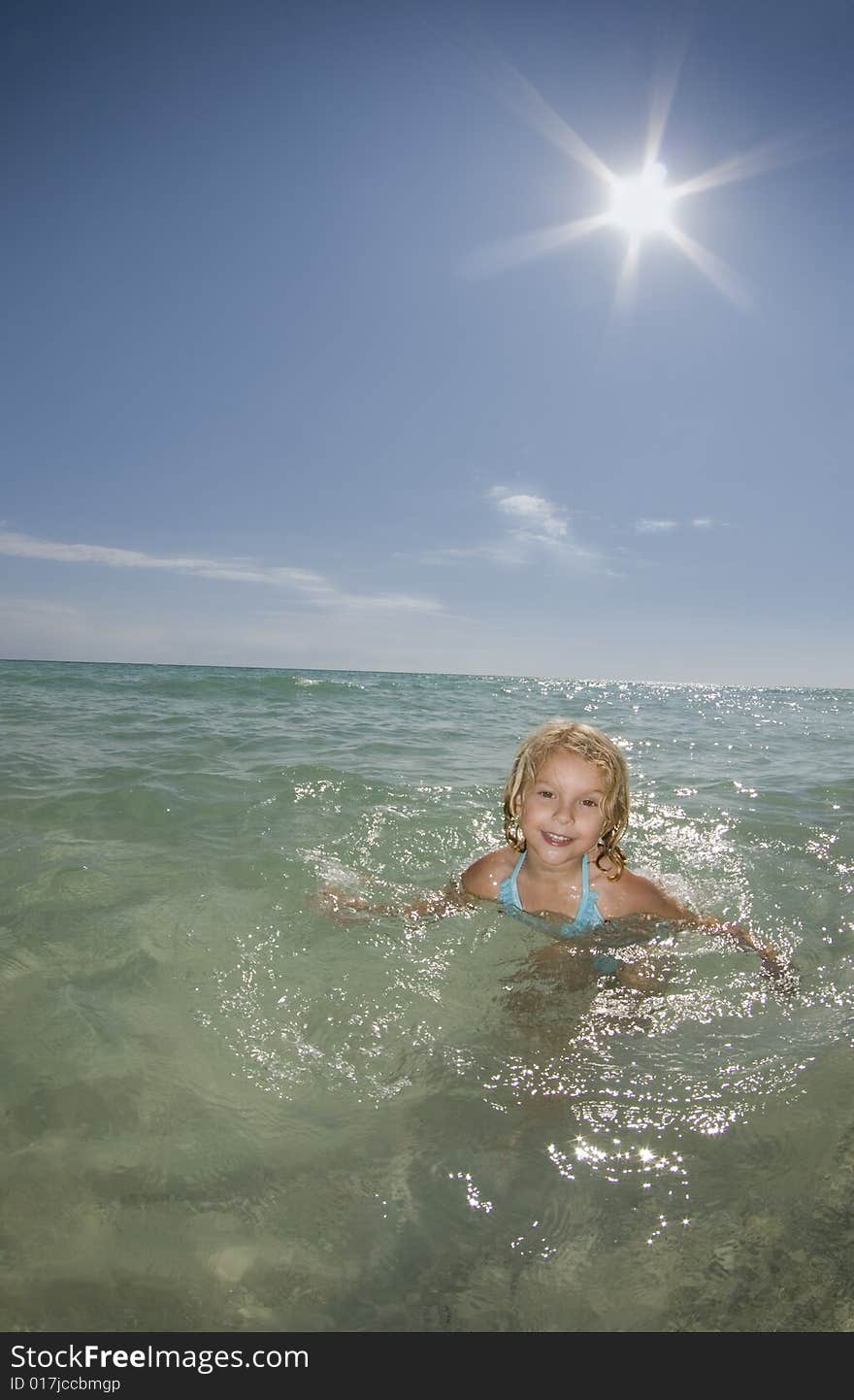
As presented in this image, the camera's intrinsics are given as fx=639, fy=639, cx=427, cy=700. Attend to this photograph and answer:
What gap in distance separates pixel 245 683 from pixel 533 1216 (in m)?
20.3

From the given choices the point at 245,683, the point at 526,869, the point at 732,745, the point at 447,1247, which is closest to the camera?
the point at 447,1247

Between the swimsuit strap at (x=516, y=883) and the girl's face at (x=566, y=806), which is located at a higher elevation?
the girl's face at (x=566, y=806)

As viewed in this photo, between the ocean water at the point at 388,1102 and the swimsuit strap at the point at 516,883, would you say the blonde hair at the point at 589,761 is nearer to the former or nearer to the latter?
the swimsuit strap at the point at 516,883

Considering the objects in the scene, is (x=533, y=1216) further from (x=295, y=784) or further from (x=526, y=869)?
(x=295, y=784)

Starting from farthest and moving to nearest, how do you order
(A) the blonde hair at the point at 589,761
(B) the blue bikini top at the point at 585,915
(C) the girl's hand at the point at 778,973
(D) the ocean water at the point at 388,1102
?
1. (B) the blue bikini top at the point at 585,915
2. (A) the blonde hair at the point at 589,761
3. (C) the girl's hand at the point at 778,973
4. (D) the ocean water at the point at 388,1102

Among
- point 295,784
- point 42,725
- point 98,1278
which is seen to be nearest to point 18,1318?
point 98,1278

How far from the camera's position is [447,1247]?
66.7 inches

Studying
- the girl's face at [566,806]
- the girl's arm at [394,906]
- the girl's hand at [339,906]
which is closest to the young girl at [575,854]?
the girl's face at [566,806]

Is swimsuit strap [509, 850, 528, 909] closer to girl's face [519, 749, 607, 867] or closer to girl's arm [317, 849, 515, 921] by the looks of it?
girl's arm [317, 849, 515, 921]

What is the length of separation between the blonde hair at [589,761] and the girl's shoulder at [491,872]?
0.35m

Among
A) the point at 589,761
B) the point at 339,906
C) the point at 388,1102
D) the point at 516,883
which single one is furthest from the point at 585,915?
the point at 388,1102

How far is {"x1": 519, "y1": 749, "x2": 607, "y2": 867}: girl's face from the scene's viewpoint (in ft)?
10.4

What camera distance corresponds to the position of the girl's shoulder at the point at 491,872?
3.73 meters

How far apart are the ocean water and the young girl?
21 cm
